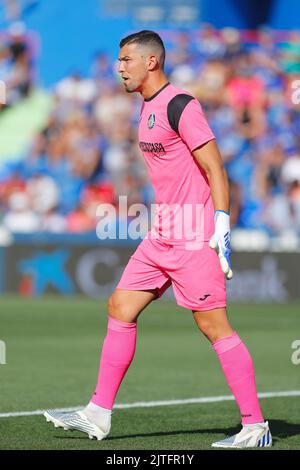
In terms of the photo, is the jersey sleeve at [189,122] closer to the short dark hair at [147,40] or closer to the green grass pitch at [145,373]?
the short dark hair at [147,40]

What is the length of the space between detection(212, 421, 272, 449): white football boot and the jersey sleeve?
1.58 metres

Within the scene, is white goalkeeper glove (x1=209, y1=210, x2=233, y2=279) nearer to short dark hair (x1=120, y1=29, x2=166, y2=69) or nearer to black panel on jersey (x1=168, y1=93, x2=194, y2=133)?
black panel on jersey (x1=168, y1=93, x2=194, y2=133)

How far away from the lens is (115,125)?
869 inches

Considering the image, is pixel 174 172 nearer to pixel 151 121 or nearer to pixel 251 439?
pixel 151 121

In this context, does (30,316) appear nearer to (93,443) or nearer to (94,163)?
(94,163)

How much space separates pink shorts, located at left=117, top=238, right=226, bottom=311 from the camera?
6211 millimetres

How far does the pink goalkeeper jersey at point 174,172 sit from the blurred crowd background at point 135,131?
12.8 metres

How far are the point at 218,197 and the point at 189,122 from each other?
0.44 m

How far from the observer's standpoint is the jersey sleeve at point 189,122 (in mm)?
6055

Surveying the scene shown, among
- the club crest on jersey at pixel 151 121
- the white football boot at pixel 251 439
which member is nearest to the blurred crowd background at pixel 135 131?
the club crest on jersey at pixel 151 121

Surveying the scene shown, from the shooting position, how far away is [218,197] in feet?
19.8

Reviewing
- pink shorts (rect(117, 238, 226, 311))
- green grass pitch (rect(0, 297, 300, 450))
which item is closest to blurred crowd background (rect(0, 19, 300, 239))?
green grass pitch (rect(0, 297, 300, 450))

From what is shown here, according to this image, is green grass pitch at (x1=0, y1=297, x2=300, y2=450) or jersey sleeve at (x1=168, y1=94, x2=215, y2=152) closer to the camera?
jersey sleeve at (x1=168, y1=94, x2=215, y2=152)

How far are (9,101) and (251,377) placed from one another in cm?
1811
